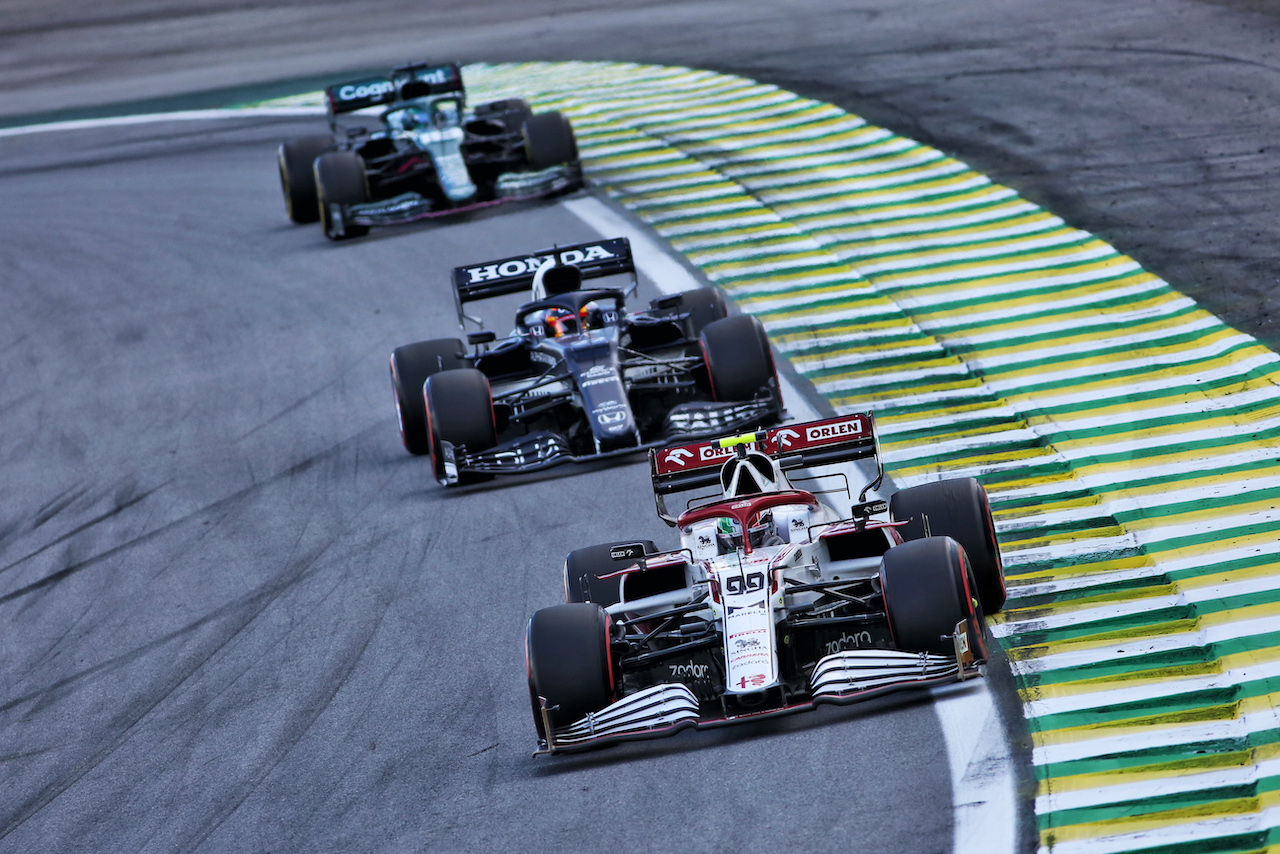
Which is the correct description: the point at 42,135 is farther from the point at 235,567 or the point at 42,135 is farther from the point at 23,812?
the point at 23,812

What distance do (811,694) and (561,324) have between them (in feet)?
21.9

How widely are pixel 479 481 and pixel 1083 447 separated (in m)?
5.10

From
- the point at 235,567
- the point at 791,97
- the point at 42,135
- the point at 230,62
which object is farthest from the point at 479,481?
the point at 230,62

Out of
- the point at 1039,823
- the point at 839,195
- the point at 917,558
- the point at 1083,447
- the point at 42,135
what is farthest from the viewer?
the point at 42,135

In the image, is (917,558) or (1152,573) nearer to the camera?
Answer: (917,558)

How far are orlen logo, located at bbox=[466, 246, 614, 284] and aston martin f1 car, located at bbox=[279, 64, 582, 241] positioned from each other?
19.8 feet

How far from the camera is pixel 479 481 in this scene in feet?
47.0

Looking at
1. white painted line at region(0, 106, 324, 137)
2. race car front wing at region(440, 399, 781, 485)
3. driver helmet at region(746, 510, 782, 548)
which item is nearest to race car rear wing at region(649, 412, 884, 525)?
driver helmet at region(746, 510, 782, 548)

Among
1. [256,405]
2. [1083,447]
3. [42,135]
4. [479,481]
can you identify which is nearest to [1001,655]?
[1083,447]

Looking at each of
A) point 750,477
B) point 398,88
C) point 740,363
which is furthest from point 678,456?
point 398,88

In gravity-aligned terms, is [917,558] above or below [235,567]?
above

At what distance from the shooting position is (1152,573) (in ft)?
35.1

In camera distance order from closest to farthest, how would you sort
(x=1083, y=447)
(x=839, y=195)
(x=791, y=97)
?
1. (x=1083, y=447)
2. (x=839, y=195)
3. (x=791, y=97)

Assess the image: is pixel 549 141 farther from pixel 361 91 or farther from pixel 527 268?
pixel 527 268
